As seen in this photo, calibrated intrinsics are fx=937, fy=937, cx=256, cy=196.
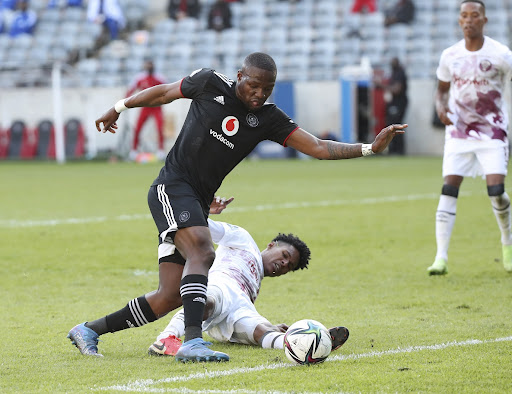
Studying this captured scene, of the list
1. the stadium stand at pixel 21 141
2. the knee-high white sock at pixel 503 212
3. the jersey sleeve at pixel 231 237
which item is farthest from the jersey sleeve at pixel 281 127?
the stadium stand at pixel 21 141

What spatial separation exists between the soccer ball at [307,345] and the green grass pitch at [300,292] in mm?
83

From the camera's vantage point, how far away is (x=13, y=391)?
430 centimetres

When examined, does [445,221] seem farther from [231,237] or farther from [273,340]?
[273,340]

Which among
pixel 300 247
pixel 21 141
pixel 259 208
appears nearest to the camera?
pixel 300 247

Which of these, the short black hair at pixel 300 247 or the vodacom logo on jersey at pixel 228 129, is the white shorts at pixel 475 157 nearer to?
the short black hair at pixel 300 247

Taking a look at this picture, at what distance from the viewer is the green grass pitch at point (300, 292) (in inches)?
177

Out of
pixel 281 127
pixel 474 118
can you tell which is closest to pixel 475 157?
pixel 474 118

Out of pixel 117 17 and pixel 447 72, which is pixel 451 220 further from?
pixel 117 17

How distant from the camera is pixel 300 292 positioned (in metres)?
7.34

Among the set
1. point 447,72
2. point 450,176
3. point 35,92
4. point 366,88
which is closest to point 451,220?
point 450,176

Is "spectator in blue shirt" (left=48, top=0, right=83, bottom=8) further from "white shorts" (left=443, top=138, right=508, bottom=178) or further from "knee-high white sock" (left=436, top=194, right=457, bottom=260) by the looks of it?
"knee-high white sock" (left=436, top=194, right=457, bottom=260)

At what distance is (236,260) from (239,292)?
0.98ft

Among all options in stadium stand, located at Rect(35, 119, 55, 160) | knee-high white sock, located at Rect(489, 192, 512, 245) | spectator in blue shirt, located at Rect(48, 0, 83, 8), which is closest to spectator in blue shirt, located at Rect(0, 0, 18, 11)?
spectator in blue shirt, located at Rect(48, 0, 83, 8)

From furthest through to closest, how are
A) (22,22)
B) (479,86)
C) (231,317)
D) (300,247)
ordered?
(22,22), (479,86), (300,247), (231,317)
